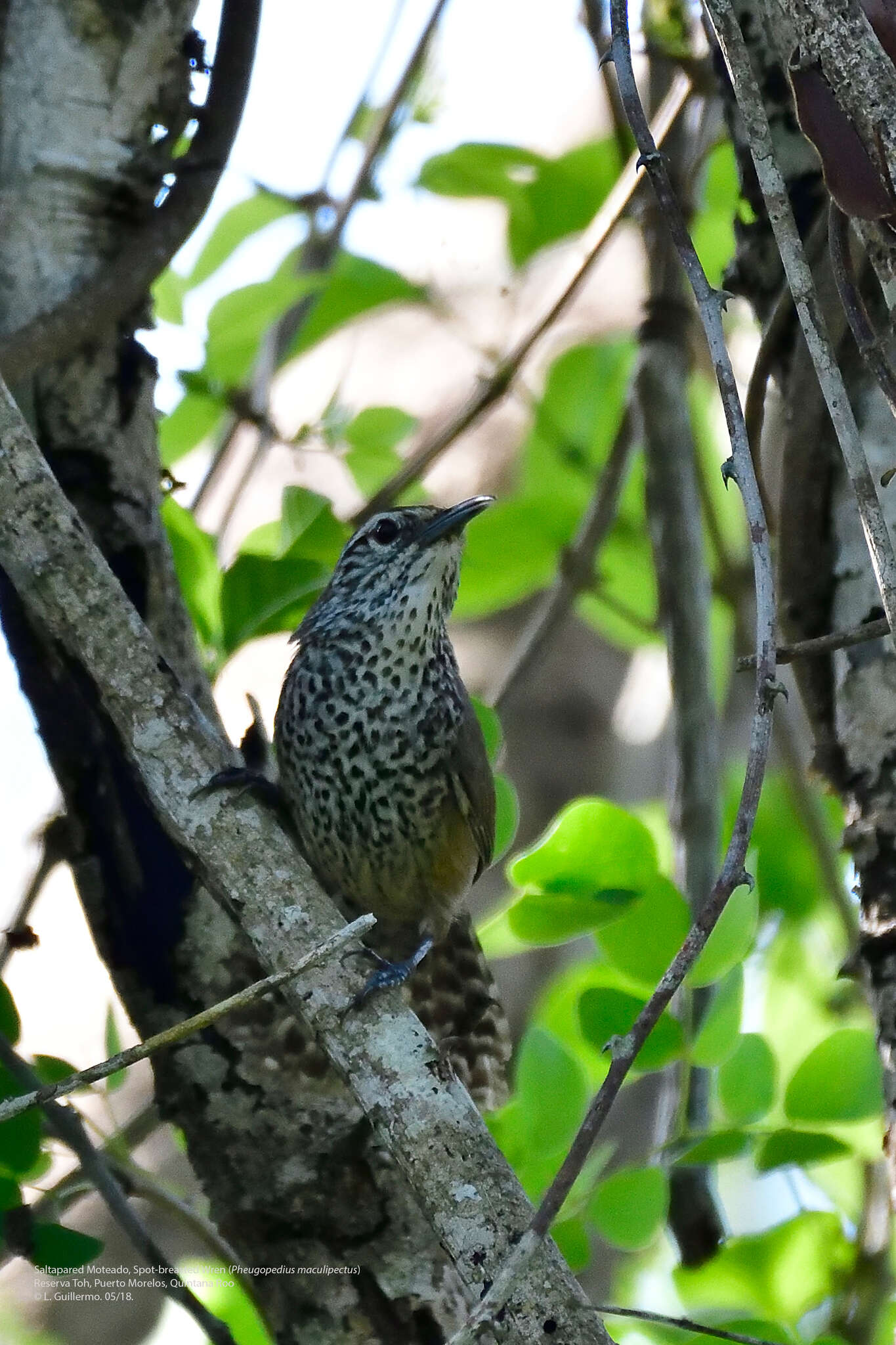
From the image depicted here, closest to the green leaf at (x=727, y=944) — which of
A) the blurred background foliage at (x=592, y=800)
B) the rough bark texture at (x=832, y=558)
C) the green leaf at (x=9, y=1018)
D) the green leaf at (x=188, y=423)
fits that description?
the blurred background foliage at (x=592, y=800)

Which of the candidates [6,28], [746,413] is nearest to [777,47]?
[746,413]

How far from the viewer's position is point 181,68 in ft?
8.80

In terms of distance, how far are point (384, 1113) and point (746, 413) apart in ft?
4.49

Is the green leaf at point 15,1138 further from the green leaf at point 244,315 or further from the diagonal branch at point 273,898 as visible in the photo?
the green leaf at point 244,315

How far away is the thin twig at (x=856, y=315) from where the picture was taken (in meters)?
1.58

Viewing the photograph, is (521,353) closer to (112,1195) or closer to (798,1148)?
(798,1148)

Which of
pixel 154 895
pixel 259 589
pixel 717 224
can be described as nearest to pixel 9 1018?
pixel 154 895

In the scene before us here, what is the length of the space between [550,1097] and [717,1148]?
28cm

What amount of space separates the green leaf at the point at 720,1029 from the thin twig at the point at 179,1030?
95 centimetres

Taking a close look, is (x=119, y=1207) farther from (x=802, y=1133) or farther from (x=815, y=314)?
(x=815, y=314)

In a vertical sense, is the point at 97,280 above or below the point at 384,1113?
above

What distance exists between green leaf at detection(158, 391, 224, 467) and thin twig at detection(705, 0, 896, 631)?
202cm

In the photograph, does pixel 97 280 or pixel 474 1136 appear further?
pixel 97 280

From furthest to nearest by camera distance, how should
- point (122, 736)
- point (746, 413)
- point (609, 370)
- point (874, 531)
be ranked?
1. point (609, 370)
2. point (746, 413)
3. point (122, 736)
4. point (874, 531)
